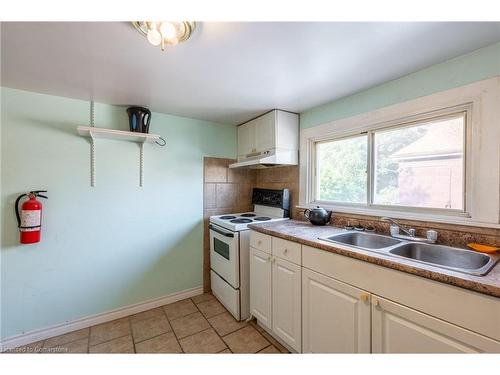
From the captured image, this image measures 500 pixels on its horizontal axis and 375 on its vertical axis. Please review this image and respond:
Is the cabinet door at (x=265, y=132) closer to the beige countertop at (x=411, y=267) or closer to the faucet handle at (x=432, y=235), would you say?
the beige countertop at (x=411, y=267)

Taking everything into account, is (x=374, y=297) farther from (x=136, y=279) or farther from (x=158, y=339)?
(x=136, y=279)

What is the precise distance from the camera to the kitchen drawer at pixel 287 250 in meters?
1.54

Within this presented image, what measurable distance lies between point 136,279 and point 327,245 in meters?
1.97

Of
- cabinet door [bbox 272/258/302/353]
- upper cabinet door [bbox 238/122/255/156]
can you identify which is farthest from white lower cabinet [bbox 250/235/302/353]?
upper cabinet door [bbox 238/122/255/156]

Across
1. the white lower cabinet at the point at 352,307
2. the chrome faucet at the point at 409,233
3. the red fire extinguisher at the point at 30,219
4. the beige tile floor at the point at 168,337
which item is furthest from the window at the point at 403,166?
the red fire extinguisher at the point at 30,219

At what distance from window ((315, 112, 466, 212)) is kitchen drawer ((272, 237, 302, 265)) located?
797 millimetres

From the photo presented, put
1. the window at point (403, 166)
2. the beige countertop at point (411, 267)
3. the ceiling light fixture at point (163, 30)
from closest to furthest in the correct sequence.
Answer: the beige countertop at point (411, 267)
the ceiling light fixture at point (163, 30)
the window at point (403, 166)

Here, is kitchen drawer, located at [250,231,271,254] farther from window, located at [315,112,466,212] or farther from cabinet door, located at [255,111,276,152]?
cabinet door, located at [255,111,276,152]

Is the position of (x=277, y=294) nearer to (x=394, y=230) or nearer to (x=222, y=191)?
(x=394, y=230)

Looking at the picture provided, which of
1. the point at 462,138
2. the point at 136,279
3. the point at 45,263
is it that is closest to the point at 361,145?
the point at 462,138

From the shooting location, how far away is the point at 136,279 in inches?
88.1

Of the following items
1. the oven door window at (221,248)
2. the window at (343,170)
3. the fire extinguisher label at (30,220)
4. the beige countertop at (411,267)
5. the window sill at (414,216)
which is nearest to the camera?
the beige countertop at (411,267)

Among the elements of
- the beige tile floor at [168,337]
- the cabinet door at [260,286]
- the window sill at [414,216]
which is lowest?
the beige tile floor at [168,337]

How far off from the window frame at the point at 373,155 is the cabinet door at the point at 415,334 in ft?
2.53
